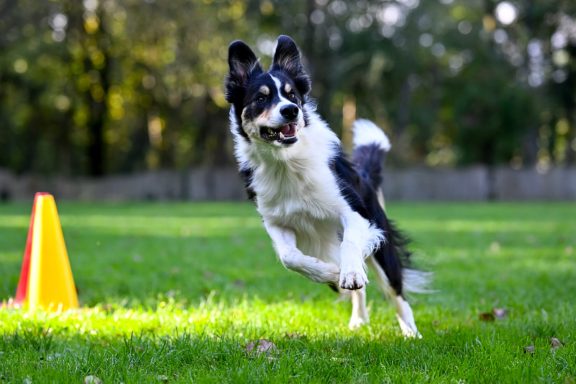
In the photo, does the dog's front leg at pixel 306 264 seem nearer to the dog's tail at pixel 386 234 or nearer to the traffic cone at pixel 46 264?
the dog's tail at pixel 386 234

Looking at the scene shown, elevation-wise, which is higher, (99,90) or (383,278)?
(99,90)

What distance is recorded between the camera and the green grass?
402cm

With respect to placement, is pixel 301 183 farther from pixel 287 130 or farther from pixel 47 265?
pixel 47 265

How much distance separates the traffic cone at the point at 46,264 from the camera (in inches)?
234

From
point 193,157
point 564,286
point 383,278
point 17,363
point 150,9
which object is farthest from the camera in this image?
point 193,157

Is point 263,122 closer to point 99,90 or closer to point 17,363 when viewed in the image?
point 17,363

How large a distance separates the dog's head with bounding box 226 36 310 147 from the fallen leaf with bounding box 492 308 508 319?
2.55 m

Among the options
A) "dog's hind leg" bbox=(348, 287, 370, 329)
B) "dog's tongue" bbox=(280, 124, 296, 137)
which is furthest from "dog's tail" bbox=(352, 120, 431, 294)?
"dog's tongue" bbox=(280, 124, 296, 137)

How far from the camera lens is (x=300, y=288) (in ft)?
26.3

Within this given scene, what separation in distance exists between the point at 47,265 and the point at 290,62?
2745mm

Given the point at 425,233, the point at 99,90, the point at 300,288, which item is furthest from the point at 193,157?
the point at 300,288

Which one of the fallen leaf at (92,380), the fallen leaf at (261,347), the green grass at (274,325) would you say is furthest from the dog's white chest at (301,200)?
the fallen leaf at (92,380)

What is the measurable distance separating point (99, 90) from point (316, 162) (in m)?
34.6

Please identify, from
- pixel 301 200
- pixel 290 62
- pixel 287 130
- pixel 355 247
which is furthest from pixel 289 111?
pixel 355 247
